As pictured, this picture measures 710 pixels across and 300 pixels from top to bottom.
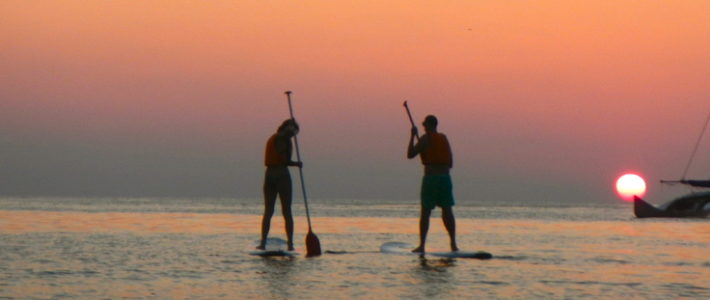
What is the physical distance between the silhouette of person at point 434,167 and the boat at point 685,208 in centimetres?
4102

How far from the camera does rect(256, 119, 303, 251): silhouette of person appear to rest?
16.9 metres

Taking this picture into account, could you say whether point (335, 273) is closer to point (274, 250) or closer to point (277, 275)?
point (277, 275)

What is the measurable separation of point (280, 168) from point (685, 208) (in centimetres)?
4277

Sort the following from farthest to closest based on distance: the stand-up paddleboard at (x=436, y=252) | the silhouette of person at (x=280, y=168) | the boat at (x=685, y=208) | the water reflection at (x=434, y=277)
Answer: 1. the boat at (x=685, y=208)
2. the silhouette of person at (x=280, y=168)
3. the stand-up paddleboard at (x=436, y=252)
4. the water reflection at (x=434, y=277)

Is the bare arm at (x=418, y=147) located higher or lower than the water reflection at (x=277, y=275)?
higher

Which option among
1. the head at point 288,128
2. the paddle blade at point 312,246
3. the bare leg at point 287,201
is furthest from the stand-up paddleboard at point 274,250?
the head at point 288,128

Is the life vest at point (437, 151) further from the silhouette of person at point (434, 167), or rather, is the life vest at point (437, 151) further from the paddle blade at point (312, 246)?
the paddle blade at point (312, 246)

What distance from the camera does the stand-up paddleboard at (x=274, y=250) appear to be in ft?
54.2

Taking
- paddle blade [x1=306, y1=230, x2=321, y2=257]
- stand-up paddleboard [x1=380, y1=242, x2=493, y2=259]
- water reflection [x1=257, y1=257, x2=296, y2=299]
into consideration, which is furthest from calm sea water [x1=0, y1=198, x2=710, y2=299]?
stand-up paddleboard [x1=380, y1=242, x2=493, y2=259]

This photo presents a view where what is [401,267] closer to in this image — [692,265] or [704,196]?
[692,265]

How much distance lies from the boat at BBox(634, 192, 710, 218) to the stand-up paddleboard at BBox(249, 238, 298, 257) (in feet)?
133

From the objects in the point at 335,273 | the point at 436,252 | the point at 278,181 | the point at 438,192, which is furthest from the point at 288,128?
the point at 335,273

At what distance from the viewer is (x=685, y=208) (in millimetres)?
56688

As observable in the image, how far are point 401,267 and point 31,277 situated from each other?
13.8 feet
